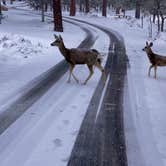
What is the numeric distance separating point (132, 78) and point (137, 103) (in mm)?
3759

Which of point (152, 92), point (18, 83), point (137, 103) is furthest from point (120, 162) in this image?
point (18, 83)

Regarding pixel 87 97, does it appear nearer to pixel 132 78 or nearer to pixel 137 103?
pixel 137 103

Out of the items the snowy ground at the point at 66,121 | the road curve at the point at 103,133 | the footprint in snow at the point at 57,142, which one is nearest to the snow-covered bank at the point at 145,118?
the snowy ground at the point at 66,121

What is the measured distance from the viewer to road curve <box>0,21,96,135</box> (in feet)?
30.9

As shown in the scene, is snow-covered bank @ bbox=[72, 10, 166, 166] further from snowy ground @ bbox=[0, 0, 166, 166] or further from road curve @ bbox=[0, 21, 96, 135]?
road curve @ bbox=[0, 21, 96, 135]

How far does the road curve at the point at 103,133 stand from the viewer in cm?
711

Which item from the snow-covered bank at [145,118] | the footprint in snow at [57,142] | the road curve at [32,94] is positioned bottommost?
the snow-covered bank at [145,118]

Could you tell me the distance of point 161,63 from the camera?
1523 cm

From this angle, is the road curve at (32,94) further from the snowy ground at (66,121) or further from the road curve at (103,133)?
the road curve at (103,133)

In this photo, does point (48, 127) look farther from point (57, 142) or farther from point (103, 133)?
point (103, 133)

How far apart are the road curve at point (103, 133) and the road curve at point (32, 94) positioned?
61.7 inches

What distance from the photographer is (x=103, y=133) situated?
27.9 feet

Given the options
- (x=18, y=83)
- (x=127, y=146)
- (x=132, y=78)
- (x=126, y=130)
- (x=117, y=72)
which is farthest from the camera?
(x=117, y=72)

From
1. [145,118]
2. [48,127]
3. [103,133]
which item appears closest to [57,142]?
[48,127]
